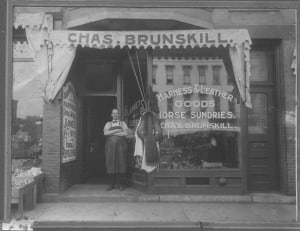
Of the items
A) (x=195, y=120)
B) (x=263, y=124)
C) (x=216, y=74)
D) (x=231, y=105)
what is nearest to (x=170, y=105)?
(x=195, y=120)

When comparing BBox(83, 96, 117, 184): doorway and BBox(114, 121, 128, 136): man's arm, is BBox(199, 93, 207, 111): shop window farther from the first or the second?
BBox(83, 96, 117, 184): doorway

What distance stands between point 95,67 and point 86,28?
2.62 metres

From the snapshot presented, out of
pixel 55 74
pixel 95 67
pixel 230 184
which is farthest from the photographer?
pixel 95 67

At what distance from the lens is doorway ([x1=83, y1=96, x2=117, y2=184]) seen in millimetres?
9000

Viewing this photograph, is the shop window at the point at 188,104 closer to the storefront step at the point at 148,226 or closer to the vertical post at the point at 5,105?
the storefront step at the point at 148,226

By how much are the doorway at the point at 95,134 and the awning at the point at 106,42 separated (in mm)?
2416

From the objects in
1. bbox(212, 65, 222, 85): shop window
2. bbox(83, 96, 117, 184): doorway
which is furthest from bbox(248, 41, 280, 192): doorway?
bbox(83, 96, 117, 184): doorway

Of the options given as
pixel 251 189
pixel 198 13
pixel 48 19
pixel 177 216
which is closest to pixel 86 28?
pixel 48 19

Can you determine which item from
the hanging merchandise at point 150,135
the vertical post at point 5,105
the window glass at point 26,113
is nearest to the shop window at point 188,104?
the hanging merchandise at point 150,135

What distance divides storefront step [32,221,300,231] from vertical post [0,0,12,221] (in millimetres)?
827

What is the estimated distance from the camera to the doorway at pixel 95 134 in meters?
9.00

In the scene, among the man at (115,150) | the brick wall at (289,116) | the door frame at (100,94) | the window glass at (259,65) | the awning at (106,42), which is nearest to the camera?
the awning at (106,42)

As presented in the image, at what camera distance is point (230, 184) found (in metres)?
7.91

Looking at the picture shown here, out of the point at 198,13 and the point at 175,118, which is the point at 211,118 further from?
the point at 198,13
